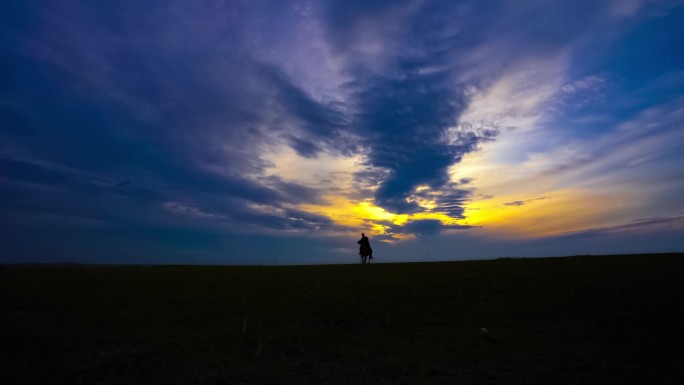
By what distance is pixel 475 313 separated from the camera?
16.4 metres

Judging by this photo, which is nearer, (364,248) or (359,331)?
(359,331)

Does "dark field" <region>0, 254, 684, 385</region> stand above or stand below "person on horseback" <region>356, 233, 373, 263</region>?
below

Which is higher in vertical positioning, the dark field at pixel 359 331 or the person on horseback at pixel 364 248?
the person on horseback at pixel 364 248

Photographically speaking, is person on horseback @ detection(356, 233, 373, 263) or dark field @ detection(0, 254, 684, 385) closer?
dark field @ detection(0, 254, 684, 385)

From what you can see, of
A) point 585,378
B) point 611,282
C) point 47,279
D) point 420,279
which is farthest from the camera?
point 47,279

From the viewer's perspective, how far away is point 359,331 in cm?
1441

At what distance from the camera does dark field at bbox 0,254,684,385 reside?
1030 centimetres

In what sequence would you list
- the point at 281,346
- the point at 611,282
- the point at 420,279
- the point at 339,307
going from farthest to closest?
the point at 420,279
the point at 611,282
the point at 339,307
the point at 281,346

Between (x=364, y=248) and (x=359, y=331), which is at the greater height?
(x=364, y=248)

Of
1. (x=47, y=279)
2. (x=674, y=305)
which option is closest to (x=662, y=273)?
(x=674, y=305)

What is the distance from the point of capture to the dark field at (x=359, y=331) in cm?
1030

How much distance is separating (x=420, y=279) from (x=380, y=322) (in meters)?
10.5

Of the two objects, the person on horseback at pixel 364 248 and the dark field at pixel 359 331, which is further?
the person on horseback at pixel 364 248

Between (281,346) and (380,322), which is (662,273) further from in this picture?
(281,346)
